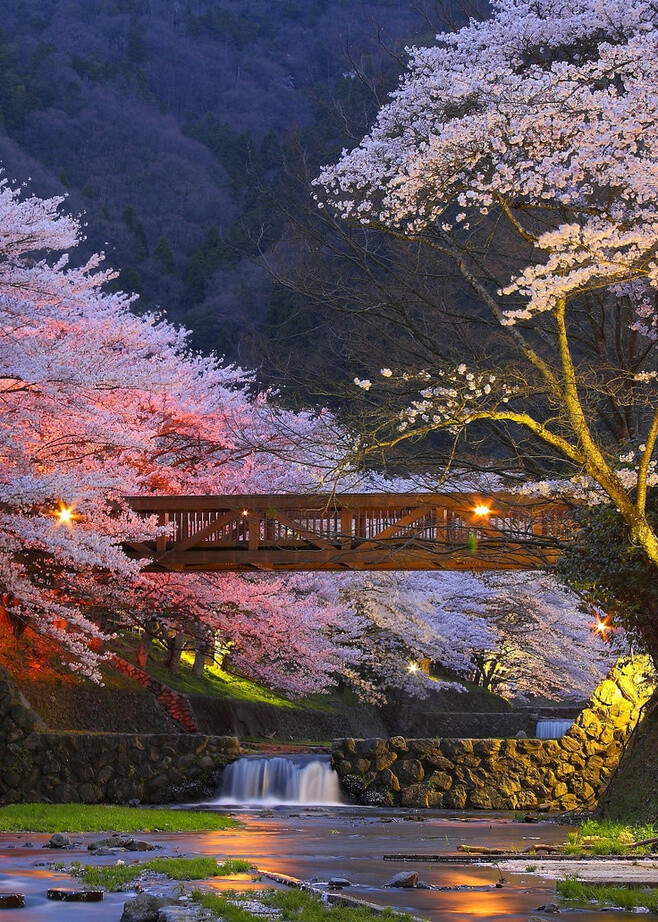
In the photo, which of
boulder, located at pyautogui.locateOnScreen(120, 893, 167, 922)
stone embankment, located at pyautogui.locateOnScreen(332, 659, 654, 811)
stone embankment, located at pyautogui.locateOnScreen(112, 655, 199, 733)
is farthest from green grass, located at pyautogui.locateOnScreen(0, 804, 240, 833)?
stone embankment, located at pyautogui.locateOnScreen(112, 655, 199, 733)

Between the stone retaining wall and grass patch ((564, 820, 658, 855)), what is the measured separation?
8263 millimetres

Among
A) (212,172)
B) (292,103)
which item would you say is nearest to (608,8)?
(212,172)

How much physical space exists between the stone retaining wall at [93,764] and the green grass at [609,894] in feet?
39.1

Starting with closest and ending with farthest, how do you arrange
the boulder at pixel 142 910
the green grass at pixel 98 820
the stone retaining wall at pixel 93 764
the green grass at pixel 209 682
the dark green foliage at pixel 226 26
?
the boulder at pixel 142 910, the green grass at pixel 98 820, the stone retaining wall at pixel 93 764, the green grass at pixel 209 682, the dark green foliage at pixel 226 26

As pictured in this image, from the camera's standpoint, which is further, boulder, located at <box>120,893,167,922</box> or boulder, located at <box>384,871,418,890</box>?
boulder, located at <box>384,871,418,890</box>

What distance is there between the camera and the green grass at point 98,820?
11.4 meters

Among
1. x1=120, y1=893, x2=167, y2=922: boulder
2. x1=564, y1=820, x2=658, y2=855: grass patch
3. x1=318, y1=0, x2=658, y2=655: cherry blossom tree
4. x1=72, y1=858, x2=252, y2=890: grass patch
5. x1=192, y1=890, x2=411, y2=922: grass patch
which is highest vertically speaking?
x1=318, y1=0, x2=658, y2=655: cherry blossom tree

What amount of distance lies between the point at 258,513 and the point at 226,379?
6.59 metres

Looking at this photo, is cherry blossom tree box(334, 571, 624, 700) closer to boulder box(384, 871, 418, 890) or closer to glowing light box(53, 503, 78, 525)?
glowing light box(53, 503, 78, 525)

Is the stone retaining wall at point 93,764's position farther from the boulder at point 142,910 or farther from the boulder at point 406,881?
the boulder at point 142,910

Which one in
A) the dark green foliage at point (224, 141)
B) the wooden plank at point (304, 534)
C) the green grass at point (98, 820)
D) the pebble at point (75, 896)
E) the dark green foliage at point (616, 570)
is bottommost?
the green grass at point (98, 820)

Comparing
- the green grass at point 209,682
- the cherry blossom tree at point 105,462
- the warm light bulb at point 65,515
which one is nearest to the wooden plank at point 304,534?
the cherry blossom tree at point 105,462

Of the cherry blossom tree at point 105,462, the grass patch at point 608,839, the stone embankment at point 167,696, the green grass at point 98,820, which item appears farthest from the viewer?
the stone embankment at point 167,696

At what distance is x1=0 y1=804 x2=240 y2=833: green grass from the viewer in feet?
37.4
